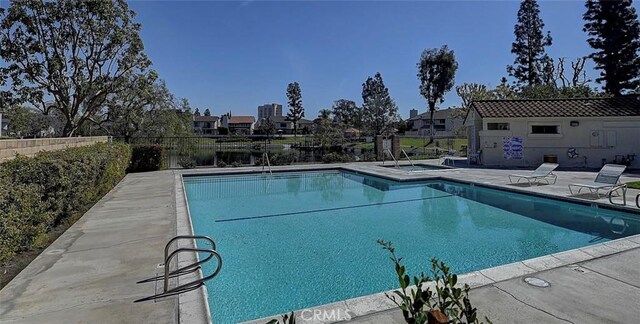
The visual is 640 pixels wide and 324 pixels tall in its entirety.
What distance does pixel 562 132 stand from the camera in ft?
55.6

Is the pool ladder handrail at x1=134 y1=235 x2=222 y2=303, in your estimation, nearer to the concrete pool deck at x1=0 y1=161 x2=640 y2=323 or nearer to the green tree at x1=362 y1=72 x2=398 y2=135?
the concrete pool deck at x1=0 y1=161 x2=640 y2=323

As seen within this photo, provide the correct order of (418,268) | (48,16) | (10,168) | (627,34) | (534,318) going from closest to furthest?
1. (534,318)
2. (10,168)
3. (418,268)
4. (48,16)
5. (627,34)

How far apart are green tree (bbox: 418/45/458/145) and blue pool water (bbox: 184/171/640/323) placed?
97.8 ft

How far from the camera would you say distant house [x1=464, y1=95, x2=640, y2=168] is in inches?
645

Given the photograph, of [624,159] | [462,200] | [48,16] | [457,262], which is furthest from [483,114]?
[48,16]

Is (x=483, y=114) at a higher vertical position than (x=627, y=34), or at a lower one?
lower

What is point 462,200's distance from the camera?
10719 millimetres

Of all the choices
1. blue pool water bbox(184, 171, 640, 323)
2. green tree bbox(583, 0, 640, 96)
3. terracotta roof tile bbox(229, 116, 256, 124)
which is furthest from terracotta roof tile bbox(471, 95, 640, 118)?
terracotta roof tile bbox(229, 116, 256, 124)

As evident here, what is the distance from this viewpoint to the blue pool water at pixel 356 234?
4797 millimetres

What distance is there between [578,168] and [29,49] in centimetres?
2634

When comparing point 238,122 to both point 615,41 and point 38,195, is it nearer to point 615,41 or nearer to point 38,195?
point 615,41

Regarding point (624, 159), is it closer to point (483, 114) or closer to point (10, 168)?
point (483, 114)

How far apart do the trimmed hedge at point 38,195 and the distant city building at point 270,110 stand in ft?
401

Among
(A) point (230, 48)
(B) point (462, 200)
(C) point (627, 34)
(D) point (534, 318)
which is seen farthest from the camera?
(C) point (627, 34)
